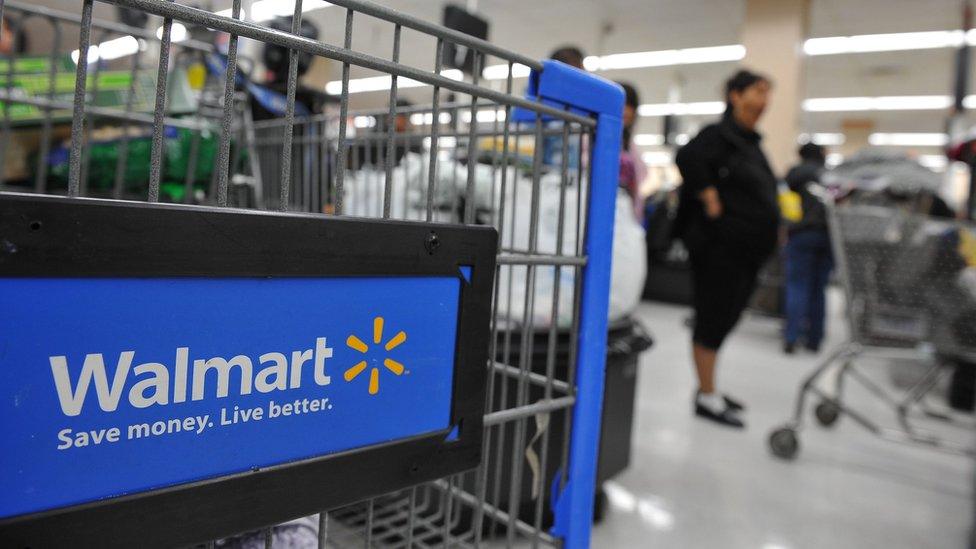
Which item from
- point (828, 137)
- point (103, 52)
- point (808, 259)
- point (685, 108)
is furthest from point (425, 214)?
point (828, 137)

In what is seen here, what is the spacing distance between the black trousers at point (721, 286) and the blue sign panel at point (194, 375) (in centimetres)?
188

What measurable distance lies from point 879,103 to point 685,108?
323 cm

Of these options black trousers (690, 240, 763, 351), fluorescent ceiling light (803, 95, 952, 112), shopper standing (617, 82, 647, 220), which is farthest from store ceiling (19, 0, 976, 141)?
black trousers (690, 240, 763, 351)

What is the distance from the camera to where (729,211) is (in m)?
2.18

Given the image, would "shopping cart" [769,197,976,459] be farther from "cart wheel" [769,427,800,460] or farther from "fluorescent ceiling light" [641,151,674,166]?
"fluorescent ceiling light" [641,151,674,166]

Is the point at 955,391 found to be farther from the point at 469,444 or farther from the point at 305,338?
the point at 305,338

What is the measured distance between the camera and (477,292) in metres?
0.59

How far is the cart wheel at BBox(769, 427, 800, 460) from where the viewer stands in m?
1.93

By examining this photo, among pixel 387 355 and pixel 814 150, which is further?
pixel 814 150

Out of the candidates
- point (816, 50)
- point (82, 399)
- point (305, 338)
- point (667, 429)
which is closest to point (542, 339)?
point (305, 338)

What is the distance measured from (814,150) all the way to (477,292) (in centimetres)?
412

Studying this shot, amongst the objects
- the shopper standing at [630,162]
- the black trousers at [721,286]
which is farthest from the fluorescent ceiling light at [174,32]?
the black trousers at [721,286]

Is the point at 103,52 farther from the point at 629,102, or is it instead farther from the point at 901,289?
the point at 901,289

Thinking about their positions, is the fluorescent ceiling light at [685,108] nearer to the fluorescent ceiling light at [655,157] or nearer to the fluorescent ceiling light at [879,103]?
the fluorescent ceiling light at [879,103]
